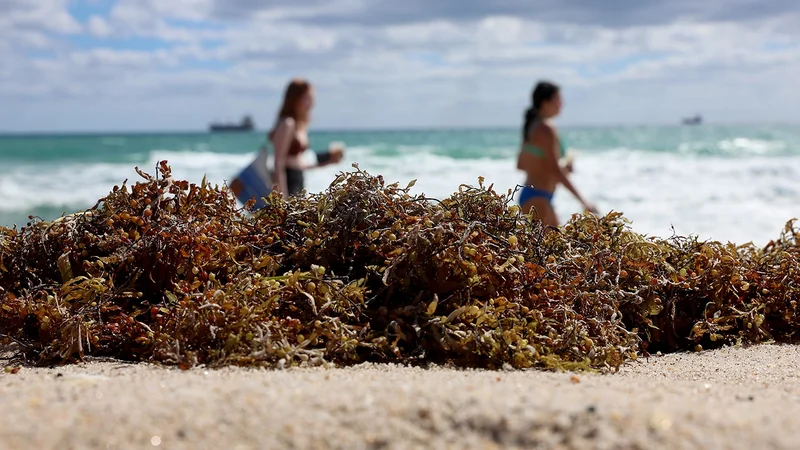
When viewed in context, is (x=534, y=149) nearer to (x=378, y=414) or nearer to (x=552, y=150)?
(x=552, y=150)

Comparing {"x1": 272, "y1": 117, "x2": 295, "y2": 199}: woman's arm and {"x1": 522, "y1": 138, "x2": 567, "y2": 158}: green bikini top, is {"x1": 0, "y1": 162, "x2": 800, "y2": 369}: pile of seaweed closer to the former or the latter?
{"x1": 522, "y1": 138, "x2": 567, "y2": 158}: green bikini top

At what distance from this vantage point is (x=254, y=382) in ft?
6.36

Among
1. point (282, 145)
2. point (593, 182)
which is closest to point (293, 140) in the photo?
point (282, 145)

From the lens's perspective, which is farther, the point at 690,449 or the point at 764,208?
the point at 764,208

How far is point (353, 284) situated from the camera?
94.7 inches

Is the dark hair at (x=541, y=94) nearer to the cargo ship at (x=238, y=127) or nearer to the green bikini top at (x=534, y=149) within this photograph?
the green bikini top at (x=534, y=149)

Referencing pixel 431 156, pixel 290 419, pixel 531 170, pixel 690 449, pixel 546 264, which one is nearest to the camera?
pixel 690 449

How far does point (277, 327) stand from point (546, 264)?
3.16 feet

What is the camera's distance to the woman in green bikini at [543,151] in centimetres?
596

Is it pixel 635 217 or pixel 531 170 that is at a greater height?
pixel 531 170

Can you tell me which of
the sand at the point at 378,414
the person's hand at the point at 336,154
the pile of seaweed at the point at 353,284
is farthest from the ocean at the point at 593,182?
the sand at the point at 378,414

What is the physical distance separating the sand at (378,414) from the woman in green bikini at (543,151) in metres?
3.96

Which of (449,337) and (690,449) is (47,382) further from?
(690,449)

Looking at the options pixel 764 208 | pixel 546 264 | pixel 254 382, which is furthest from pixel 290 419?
pixel 764 208
